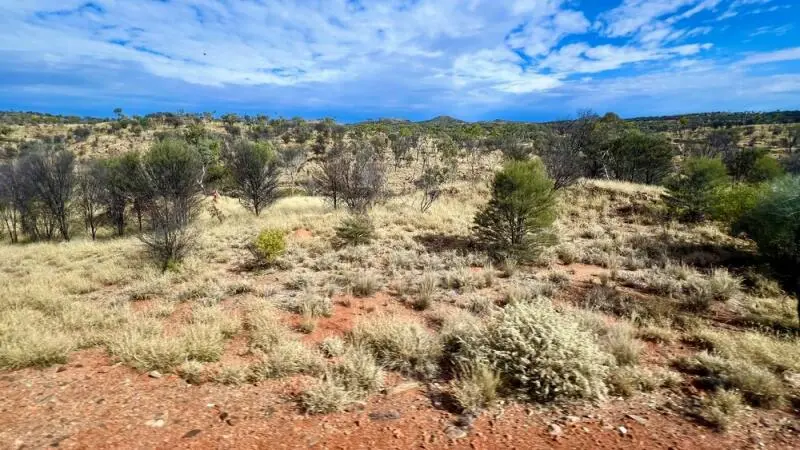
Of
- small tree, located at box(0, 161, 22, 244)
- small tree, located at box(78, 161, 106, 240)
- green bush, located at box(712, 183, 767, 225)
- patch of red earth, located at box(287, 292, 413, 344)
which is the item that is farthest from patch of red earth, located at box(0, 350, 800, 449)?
small tree, located at box(0, 161, 22, 244)

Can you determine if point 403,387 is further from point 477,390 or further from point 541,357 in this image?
point 541,357

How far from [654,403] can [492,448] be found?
6.46 ft

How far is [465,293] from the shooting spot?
8414 mm

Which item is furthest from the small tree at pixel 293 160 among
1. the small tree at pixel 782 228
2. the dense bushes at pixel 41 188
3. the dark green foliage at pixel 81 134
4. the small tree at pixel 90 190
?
the small tree at pixel 782 228

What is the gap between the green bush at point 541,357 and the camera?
14.0 ft

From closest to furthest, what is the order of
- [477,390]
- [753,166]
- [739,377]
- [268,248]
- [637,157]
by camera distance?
[477,390], [739,377], [268,248], [637,157], [753,166]

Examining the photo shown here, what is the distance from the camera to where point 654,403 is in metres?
4.23

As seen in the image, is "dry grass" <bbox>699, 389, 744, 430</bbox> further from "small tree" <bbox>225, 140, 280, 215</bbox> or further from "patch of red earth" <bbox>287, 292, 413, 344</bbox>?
"small tree" <bbox>225, 140, 280, 215</bbox>

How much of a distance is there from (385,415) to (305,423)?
2.57ft

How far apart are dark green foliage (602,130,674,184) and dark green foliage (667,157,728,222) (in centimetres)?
1406

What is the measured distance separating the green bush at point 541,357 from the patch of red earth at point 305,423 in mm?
224

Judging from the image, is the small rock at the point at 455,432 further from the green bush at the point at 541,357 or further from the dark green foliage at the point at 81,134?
the dark green foliage at the point at 81,134

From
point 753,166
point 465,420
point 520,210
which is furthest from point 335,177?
point 753,166

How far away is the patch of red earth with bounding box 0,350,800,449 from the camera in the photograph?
3.63 m
